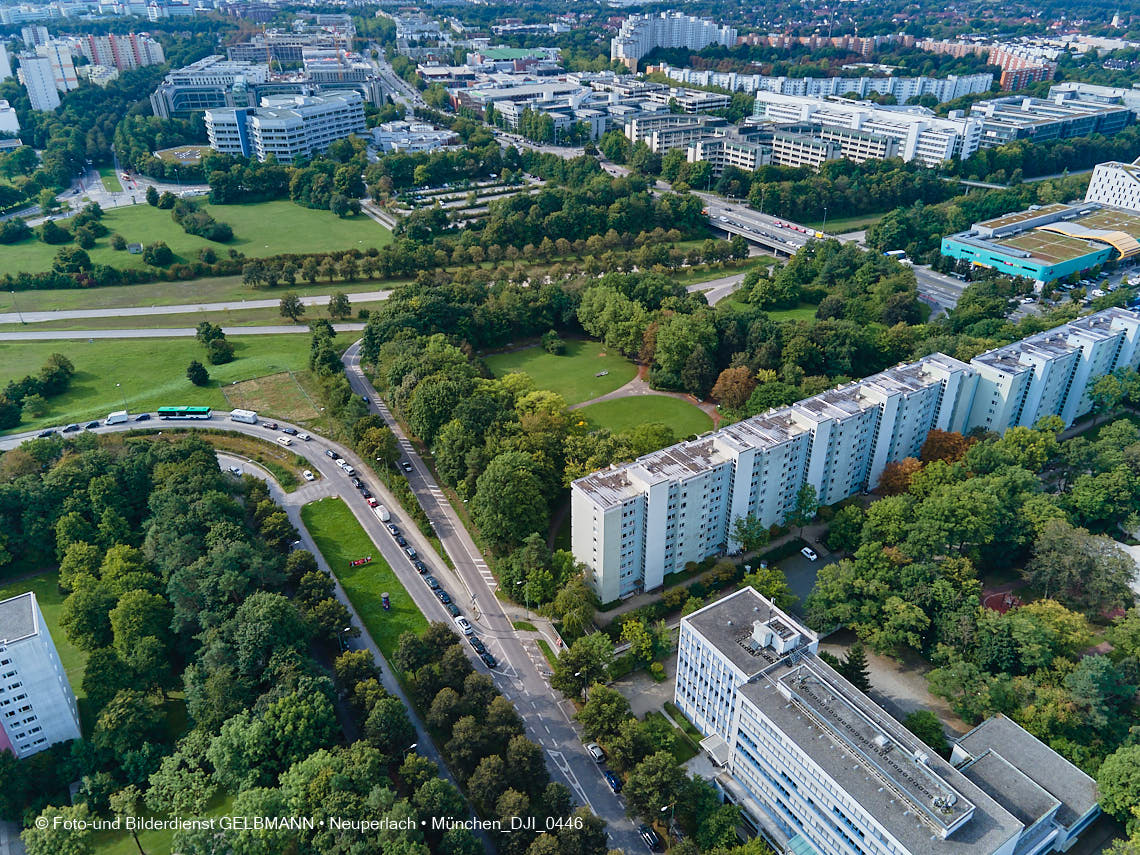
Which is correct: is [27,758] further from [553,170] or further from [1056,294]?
[553,170]

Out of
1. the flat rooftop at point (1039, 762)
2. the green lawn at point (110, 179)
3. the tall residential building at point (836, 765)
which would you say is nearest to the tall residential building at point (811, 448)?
the tall residential building at point (836, 765)

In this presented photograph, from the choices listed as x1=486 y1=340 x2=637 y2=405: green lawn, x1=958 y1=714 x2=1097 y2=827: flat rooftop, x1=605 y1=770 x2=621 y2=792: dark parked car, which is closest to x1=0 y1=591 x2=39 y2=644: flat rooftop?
x1=605 y1=770 x2=621 y2=792: dark parked car

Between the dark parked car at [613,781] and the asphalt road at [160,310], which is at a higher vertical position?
the asphalt road at [160,310]

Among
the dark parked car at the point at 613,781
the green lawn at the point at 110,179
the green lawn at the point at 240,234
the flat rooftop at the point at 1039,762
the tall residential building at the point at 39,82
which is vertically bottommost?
the dark parked car at the point at 613,781

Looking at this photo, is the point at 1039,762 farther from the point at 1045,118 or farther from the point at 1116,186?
the point at 1045,118

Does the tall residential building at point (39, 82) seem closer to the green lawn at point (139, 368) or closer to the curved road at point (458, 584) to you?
the green lawn at point (139, 368)

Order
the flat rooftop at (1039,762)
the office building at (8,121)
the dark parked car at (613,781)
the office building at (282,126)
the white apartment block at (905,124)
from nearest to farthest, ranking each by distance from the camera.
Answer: the flat rooftop at (1039,762) < the dark parked car at (613,781) < the white apartment block at (905,124) < the office building at (282,126) < the office building at (8,121)

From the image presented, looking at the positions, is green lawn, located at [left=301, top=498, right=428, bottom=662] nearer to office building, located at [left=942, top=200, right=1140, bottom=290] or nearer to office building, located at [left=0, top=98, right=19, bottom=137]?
office building, located at [left=942, top=200, right=1140, bottom=290]
